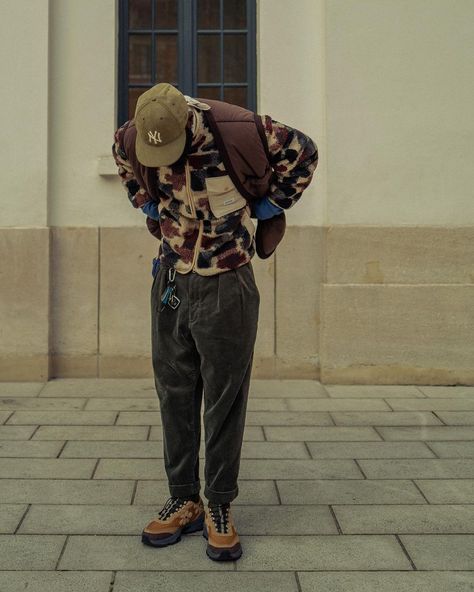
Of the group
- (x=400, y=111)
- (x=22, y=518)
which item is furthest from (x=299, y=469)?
(x=400, y=111)

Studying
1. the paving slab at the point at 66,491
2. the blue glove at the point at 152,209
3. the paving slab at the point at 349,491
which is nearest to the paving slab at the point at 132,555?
the paving slab at the point at 66,491

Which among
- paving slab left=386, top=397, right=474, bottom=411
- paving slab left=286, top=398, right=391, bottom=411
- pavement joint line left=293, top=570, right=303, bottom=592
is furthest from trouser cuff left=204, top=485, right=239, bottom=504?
paving slab left=386, top=397, right=474, bottom=411

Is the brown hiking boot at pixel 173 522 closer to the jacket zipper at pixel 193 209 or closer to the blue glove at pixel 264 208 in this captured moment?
the jacket zipper at pixel 193 209

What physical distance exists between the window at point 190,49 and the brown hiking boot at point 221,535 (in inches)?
157

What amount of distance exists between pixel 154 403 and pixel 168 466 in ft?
Answer: 7.31

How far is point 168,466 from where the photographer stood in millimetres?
3547

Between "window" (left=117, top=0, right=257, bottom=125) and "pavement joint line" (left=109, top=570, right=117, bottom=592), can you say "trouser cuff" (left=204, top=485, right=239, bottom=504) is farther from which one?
"window" (left=117, top=0, right=257, bottom=125)

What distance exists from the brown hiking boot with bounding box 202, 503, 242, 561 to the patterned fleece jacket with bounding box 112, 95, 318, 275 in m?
0.98

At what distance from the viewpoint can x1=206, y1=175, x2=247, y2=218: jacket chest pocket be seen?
3311 millimetres

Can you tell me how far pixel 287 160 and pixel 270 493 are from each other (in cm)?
165

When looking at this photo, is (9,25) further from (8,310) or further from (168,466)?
(168,466)

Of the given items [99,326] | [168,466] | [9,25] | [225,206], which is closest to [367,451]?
[168,466]

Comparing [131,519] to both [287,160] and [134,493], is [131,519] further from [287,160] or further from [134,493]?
[287,160]

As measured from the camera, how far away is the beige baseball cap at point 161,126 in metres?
3.06
